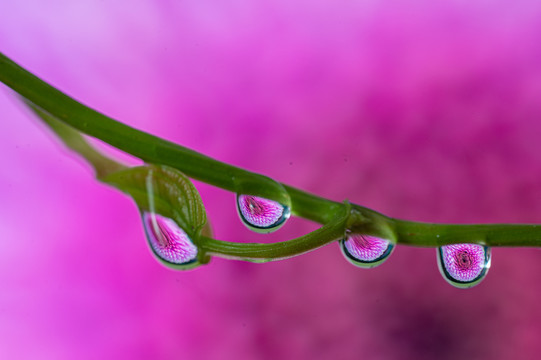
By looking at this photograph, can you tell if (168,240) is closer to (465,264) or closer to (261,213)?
(261,213)

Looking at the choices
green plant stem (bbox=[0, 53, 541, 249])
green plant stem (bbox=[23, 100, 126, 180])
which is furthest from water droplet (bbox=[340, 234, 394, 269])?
green plant stem (bbox=[23, 100, 126, 180])

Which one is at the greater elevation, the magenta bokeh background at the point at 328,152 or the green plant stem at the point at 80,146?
the magenta bokeh background at the point at 328,152

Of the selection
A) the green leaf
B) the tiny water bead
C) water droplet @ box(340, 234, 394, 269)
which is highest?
water droplet @ box(340, 234, 394, 269)

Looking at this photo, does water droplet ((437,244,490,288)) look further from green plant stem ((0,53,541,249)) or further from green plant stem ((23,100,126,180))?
green plant stem ((23,100,126,180))

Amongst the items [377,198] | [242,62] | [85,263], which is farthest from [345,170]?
[85,263]

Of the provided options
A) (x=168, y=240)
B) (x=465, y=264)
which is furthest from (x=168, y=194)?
(x=465, y=264)

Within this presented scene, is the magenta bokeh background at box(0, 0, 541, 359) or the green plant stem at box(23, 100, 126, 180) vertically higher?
the magenta bokeh background at box(0, 0, 541, 359)

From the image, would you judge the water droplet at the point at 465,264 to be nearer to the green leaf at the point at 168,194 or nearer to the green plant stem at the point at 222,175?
the green plant stem at the point at 222,175

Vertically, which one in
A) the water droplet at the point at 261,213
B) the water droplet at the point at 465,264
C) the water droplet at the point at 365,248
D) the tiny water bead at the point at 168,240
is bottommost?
the tiny water bead at the point at 168,240

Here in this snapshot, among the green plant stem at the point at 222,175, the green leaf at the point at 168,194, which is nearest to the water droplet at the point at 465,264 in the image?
the green plant stem at the point at 222,175
